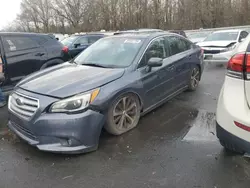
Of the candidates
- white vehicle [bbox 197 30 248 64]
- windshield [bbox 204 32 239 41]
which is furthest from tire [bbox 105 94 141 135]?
windshield [bbox 204 32 239 41]

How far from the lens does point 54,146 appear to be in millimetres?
→ 3074

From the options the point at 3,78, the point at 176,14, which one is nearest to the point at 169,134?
the point at 3,78

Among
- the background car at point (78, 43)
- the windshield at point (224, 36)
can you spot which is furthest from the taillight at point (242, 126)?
the windshield at point (224, 36)

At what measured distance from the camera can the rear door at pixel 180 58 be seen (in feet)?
16.3

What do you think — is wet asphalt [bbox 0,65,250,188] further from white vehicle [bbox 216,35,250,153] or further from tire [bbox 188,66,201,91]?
tire [bbox 188,66,201,91]

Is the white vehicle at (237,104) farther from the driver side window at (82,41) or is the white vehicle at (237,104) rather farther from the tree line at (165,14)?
the tree line at (165,14)

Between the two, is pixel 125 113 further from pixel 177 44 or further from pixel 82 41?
pixel 82 41

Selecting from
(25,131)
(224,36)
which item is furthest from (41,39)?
(224,36)

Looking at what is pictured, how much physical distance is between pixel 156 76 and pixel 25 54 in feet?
11.9

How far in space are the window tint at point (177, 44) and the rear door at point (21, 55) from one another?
→ 340 centimetres

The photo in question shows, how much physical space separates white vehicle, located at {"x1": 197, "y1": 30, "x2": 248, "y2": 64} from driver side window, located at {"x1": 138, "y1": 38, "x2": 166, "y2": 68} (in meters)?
5.37

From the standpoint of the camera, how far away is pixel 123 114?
12.3 ft

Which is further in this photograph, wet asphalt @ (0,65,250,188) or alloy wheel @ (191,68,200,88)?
alloy wheel @ (191,68,200,88)

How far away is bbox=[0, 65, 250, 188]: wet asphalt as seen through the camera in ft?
8.95
